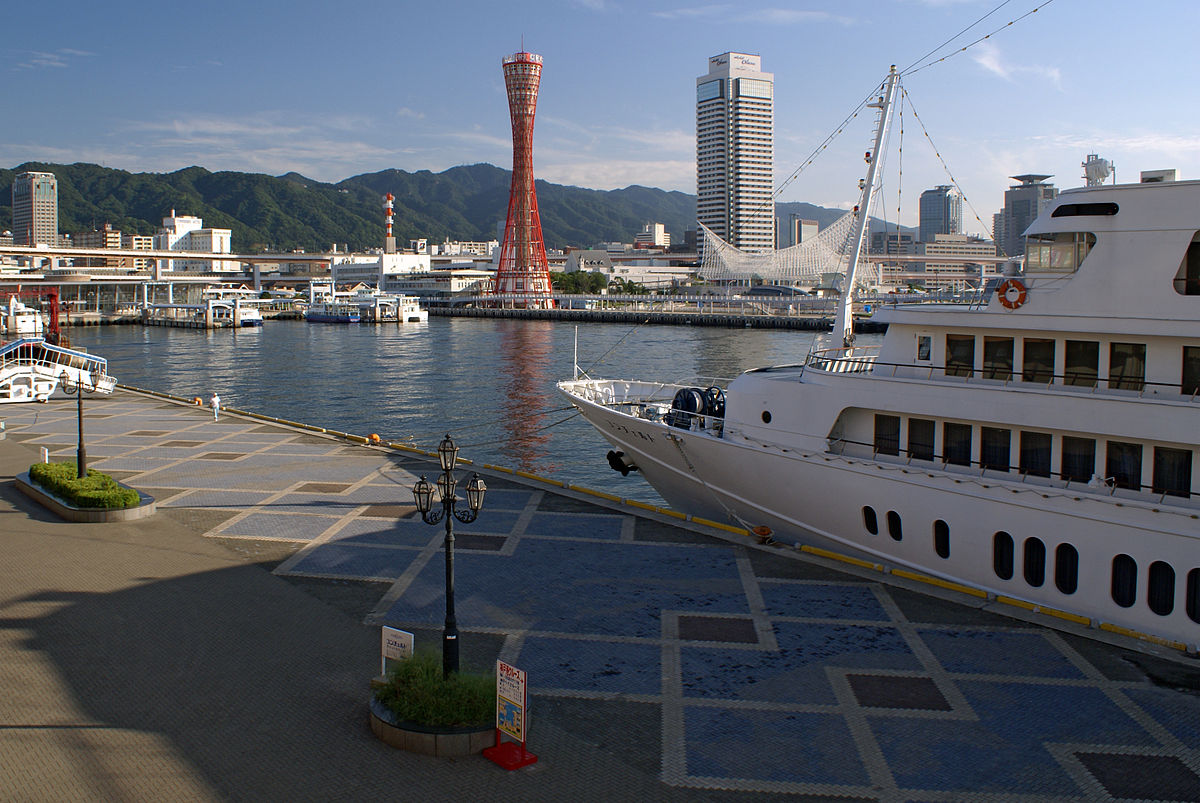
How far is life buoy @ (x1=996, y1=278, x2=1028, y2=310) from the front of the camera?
40.1 feet

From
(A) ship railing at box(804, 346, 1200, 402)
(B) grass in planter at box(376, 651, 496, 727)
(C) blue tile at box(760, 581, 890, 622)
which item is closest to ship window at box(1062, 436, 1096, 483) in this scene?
(A) ship railing at box(804, 346, 1200, 402)

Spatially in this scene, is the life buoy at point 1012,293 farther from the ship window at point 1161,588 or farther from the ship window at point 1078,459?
the ship window at point 1161,588

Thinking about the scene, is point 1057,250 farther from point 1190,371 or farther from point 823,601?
point 823,601

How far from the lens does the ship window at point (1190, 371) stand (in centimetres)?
1120

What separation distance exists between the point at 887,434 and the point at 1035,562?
291 centimetres

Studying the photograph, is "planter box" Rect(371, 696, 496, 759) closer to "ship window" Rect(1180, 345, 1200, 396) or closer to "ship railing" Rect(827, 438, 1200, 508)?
"ship railing" Rect(827, 438, 1200, 508)

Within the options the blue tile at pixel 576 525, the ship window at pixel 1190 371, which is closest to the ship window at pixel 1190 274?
the ship window at pixel 1190 371

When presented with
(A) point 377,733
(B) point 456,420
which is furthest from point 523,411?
(A) point 377,733

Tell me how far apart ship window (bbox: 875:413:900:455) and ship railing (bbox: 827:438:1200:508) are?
0.05 ft

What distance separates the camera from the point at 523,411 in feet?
118

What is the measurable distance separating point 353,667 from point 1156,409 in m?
9.54

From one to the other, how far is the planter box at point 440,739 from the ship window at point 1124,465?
8132 mm

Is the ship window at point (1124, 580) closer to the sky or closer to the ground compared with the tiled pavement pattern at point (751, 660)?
closer to the sky

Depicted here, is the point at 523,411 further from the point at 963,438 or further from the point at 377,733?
the point at 377,733
